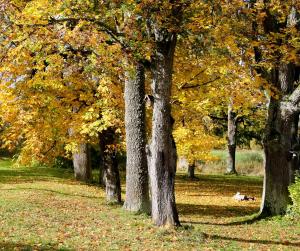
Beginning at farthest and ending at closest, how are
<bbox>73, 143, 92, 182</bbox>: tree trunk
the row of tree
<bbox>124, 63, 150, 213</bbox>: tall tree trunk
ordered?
<bbox>73, 143, 92, 182</bbox>: tree trunk < <bbox>124, 63, 150, 213</bbox>: tall tree trunk < the row of tree

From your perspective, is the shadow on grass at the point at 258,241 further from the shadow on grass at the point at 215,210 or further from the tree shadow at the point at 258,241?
the shadow on grass at the point at 215,210

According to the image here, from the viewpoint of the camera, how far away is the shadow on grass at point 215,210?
60.5 feet

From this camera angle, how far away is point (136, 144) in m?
16.0

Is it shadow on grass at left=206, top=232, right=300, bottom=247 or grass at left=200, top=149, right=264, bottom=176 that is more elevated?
grass at left=200, top=149, right=264, bottom=176

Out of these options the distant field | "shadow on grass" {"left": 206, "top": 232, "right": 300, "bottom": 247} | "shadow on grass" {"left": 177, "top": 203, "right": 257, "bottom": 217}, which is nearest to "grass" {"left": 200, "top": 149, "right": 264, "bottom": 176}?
the distant field

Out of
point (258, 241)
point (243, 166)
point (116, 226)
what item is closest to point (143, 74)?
point (116, 226)

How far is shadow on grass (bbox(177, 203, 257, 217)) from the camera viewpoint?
1845 cm

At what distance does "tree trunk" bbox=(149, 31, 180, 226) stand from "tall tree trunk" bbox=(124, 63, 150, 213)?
3761mm


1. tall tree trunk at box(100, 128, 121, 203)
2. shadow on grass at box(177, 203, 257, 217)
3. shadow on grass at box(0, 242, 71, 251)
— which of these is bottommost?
shadow on grass at box(177, 203, 257, 217)

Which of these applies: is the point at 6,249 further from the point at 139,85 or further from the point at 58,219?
the point at 139,85

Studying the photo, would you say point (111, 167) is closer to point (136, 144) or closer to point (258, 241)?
point (136, 144)

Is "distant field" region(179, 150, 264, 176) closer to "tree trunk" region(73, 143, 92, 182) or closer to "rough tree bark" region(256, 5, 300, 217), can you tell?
"tree trunk" region(73, 143, 92, 182)

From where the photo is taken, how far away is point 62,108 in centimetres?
1778

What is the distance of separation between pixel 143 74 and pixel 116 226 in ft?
17.4
